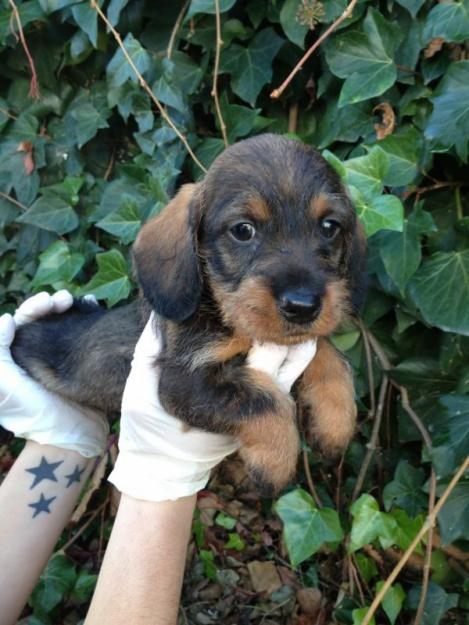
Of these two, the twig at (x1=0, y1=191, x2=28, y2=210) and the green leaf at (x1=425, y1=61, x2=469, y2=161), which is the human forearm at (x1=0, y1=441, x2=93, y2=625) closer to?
the twig at (x1=0, y1=191, x2=28, y2=210)

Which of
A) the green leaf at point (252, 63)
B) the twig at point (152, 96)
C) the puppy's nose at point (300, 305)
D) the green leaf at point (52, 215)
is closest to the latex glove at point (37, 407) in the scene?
the green leaf at point (52, 215)

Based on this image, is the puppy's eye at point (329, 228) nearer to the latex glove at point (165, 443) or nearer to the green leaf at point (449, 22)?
the latex glove at point (165, 443)

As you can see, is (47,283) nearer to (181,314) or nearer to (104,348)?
(104,348)

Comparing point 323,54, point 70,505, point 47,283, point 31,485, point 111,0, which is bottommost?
point 70,505

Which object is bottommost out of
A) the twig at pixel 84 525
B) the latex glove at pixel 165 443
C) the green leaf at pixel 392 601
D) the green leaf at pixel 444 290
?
the twig at pixel 84 525

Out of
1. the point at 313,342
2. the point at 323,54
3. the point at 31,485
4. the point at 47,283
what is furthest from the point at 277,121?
the point at 31,485

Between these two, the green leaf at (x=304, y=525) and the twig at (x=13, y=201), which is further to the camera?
the twig at (x=13, y=201)
